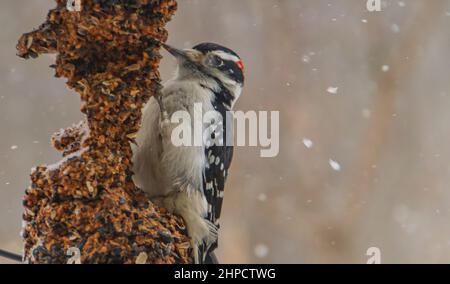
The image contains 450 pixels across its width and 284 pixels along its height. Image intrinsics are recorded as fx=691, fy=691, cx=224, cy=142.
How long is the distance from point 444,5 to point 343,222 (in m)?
2.26

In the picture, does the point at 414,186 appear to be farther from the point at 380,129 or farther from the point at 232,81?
the point at 232,81

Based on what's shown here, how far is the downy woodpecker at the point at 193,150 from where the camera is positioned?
2465 millimetres

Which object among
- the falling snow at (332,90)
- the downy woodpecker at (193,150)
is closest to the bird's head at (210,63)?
the downy woodpecker at (193,150)

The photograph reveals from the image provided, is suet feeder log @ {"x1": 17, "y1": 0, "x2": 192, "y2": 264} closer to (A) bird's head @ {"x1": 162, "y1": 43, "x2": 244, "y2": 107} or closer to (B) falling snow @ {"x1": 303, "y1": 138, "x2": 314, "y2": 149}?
(A) bird's head @ {"x1": 162, "y1": 43, "x2": 244, "y2": 107}

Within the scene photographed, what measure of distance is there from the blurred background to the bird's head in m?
2.68

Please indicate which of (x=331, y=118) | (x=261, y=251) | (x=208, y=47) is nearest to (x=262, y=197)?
(x=261, y=251)

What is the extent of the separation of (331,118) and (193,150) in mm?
3640

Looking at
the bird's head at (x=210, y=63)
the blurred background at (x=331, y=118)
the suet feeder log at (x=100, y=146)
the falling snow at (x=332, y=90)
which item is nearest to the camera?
the suet feeder log at (x=100, y=146)

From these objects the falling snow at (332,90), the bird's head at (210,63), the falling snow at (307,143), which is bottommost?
the bird's head at (210,63)

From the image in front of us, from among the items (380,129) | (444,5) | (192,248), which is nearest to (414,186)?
(380,129)

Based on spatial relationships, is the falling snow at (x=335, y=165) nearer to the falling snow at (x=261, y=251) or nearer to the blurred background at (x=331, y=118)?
the blurred background at (x=331, y=118)

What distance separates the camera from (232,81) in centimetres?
281

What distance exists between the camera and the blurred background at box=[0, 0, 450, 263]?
5668mm
